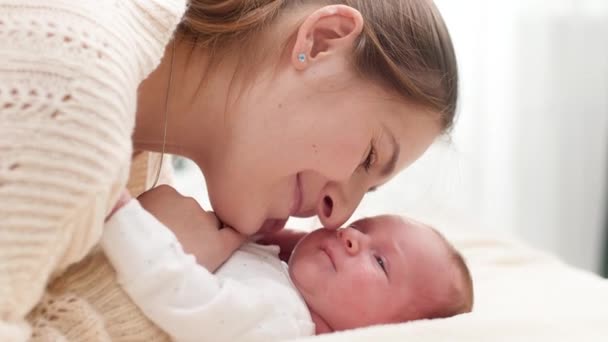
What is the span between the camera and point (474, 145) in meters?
2.51

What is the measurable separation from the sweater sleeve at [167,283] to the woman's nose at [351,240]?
0.22 m

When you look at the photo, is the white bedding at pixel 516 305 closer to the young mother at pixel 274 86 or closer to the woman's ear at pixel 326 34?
the young mother at pixel 274 86

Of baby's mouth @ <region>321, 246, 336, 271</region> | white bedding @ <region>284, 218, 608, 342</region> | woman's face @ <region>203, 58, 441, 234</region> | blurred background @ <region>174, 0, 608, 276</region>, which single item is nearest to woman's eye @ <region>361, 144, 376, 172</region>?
woman's face @ <region>203, 58, 441, 234</region>

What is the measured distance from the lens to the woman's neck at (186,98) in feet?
3.63

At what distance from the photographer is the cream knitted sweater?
2.46ft

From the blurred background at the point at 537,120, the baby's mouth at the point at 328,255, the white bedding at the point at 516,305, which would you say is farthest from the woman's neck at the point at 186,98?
the blurred background at the point at 537,120

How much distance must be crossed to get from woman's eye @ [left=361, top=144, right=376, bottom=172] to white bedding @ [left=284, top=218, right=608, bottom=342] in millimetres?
257

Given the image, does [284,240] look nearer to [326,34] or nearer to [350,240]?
[350,240]

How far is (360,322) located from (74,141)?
465 mm

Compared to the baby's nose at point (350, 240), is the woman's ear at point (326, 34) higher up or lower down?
higher up

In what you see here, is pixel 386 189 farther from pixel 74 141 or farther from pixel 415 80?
pixel 74 141

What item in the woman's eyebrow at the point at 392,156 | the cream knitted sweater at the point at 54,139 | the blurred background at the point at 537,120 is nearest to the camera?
the cream knitted sweater at the point at 54,139

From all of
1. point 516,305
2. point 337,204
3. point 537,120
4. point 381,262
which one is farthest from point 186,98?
point 537,120

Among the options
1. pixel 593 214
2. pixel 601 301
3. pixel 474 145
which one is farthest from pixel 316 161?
pixel 593 214
